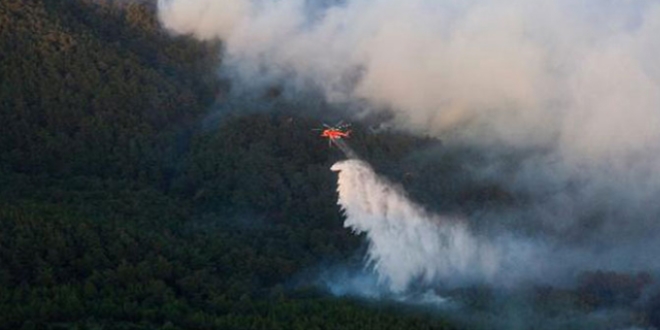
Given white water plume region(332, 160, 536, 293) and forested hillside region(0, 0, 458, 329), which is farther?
white water plume region(332, 160, 536, 293)

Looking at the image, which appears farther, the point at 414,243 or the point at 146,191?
the point at 146,191

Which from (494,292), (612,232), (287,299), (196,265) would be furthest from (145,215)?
(612,232)

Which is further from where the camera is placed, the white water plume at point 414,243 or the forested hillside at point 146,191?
the white water plume at point 414,243

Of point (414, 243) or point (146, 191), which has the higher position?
point (146, 191)

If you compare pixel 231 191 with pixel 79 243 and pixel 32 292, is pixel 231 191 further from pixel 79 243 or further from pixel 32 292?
pixel 32 292
